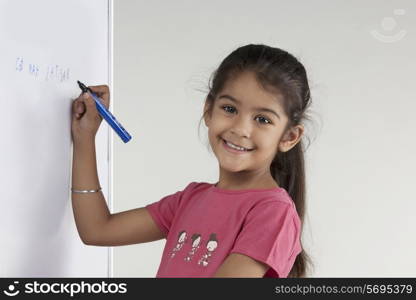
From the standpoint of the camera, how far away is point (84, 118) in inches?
40.6

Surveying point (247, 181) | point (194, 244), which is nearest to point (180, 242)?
point (194, 244)

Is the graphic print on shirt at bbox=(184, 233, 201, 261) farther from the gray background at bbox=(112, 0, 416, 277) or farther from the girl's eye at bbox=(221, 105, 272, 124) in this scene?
the gray background at bbox=(112, 0, 416, 277)

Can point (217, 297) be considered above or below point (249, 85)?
below

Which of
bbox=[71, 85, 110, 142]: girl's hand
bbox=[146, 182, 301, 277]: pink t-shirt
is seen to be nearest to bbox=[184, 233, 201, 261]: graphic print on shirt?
bbox=[146, 182, 301, 277]: pink t-shirt

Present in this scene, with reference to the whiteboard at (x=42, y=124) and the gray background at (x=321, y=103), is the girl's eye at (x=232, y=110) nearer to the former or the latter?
the whiteboard at (x=42, y=124)

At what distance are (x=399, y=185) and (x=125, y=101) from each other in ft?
3.31

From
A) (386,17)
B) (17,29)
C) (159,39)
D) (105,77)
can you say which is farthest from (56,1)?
(386,17)

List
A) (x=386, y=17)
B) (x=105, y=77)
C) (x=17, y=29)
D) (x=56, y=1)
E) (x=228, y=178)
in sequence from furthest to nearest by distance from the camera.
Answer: (x=386, y=17) < (x=105, y=77) < (x=228, y=178) < (x=56, y=1) < (x=17, y=29)

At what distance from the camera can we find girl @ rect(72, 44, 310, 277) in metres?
0.94

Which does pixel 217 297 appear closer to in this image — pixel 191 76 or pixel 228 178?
pixel 228 178

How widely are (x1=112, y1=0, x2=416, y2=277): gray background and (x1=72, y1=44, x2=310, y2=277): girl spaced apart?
3.83ft

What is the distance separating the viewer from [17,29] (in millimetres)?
807

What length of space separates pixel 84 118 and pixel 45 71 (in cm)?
15

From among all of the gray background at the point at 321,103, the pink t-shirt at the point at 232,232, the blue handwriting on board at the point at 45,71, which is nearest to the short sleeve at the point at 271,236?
the pink t-shirt at the point at 232,232
